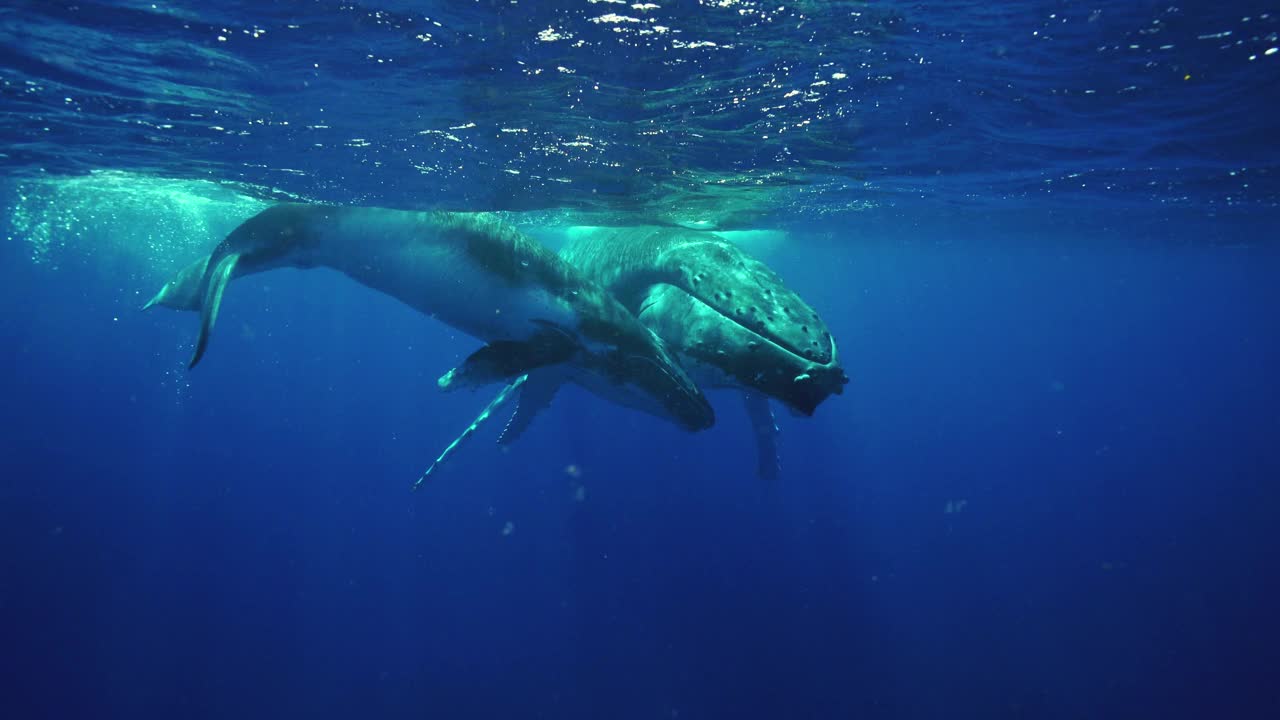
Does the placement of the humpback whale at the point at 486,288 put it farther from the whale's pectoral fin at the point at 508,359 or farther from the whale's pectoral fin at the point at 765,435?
the whale's pectoral fin at the point at 765,435

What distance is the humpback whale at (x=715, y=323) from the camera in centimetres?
601

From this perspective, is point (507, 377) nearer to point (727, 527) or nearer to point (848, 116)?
point (848, 116)

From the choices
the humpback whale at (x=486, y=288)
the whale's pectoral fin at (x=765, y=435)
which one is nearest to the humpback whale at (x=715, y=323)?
the humpback whale at (x=486, y=288)

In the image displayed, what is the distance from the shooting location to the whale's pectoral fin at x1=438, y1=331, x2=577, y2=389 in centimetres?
598

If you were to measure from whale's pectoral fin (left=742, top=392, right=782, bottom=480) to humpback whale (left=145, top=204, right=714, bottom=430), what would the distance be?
592 cm

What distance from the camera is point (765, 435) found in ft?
41.3

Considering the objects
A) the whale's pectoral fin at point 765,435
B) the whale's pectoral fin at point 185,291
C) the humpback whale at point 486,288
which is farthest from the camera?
the whale's pectoral fin at point 765,435

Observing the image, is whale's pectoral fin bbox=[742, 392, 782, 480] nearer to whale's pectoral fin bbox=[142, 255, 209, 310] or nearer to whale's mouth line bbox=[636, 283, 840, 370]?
whale's mouth line bbox=[636, 283, 840, 370]

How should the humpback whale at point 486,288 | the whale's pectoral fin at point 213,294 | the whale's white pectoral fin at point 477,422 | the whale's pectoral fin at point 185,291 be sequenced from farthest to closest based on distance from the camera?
1. the whale's white pectoral fin at point 477,422
2. the whale's pectoral fin at point 185,291
3. the humpback whale at point 486,288
4. the whale's pectoral fin at point 213,294

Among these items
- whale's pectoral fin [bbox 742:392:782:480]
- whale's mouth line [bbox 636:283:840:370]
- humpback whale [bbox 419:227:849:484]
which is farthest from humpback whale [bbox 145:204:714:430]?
whale's pectoral fin [bbox 742:392:782:480]

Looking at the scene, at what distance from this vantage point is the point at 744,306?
6797 millimetres

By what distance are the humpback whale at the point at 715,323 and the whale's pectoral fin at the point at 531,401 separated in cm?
2

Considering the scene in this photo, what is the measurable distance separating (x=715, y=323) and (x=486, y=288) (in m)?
2.46

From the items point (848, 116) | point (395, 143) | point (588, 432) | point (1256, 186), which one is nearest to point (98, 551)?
point (588, 432)
